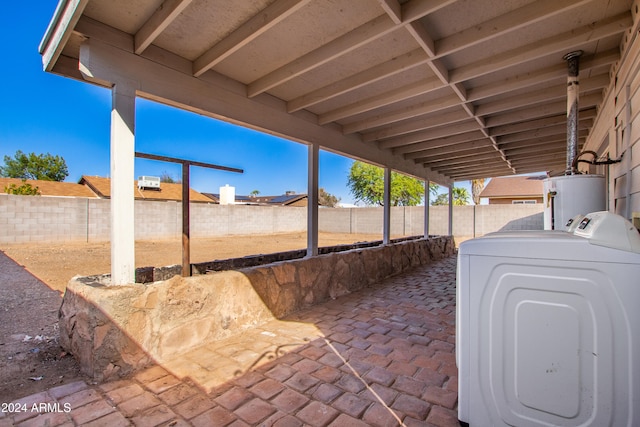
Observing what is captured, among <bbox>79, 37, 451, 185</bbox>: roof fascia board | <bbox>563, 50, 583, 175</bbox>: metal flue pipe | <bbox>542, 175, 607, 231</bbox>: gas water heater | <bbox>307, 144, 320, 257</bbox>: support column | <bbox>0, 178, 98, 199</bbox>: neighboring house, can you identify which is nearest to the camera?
<bbox>79, 37, 451, 185</bbox>: roof fascia board

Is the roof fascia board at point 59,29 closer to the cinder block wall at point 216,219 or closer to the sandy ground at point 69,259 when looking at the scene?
the sandy ground at point 69,259

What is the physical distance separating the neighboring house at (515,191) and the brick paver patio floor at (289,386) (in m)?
20.2

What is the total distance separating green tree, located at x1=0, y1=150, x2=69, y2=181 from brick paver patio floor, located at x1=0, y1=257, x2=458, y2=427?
1402 inches

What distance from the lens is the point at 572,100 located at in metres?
2.70

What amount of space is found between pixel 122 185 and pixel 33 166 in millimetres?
35296

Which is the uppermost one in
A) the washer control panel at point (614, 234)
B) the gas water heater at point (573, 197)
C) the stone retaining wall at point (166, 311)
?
the gas water heater at point (573, 197)

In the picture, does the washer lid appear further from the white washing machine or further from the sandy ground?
the sandy ground

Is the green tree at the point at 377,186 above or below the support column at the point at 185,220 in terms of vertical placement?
above

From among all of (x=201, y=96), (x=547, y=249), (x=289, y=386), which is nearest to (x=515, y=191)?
(x=201, y=96)

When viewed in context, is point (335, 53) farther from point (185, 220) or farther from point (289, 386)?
point (289, 386)

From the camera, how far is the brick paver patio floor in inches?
63.9

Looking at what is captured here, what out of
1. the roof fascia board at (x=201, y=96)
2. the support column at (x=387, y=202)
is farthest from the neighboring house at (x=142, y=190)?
the roof fascia board at (x=201, y=96)

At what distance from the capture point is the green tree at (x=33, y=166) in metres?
26.5

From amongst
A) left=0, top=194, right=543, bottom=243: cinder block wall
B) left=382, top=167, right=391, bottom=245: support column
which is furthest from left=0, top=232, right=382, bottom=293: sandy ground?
left=382, top=167, right=391, bottom=245: support column
